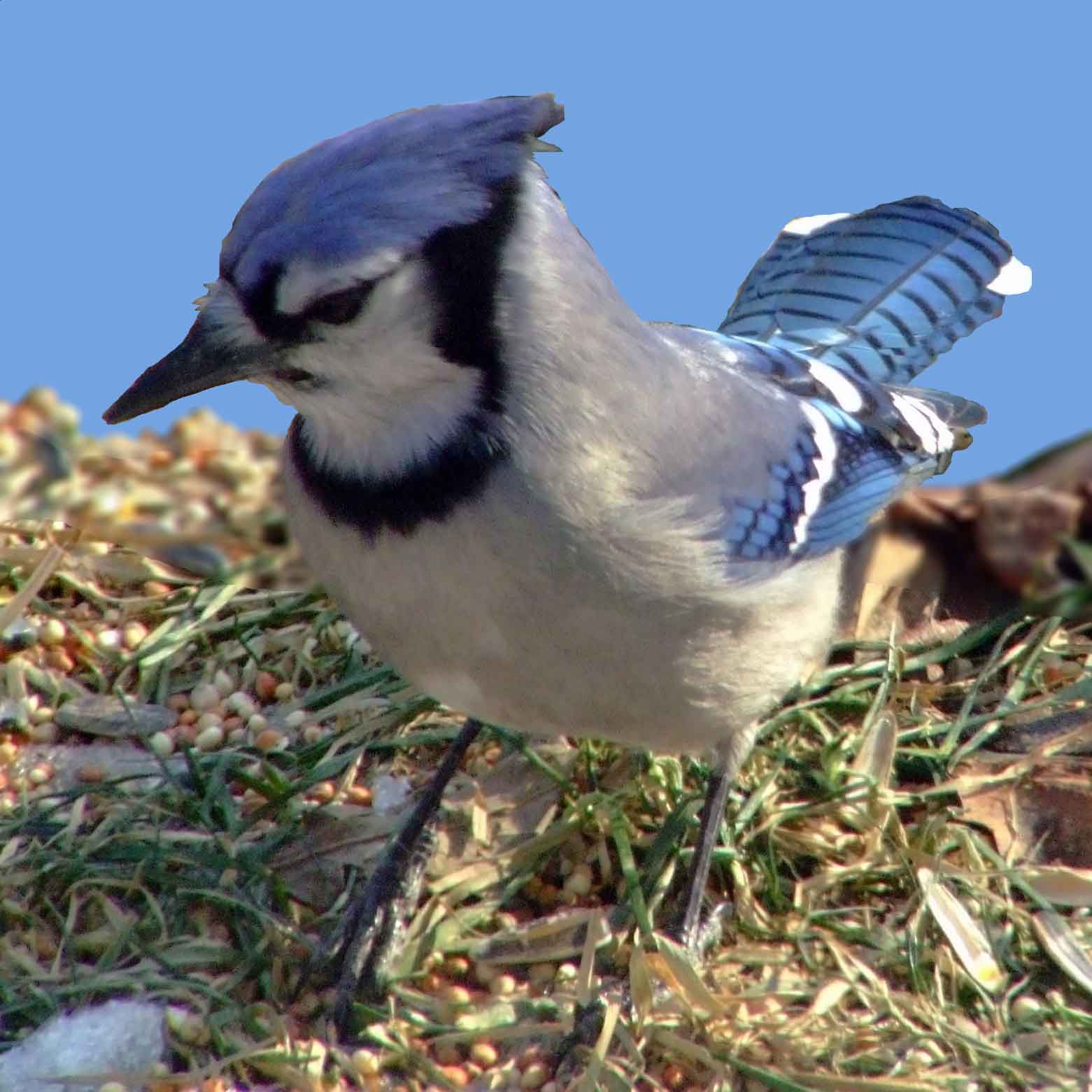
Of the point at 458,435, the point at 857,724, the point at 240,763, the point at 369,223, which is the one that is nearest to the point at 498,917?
the point at 240,763

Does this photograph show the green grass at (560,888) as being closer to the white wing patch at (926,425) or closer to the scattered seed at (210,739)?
the scattered seed at (210,739)

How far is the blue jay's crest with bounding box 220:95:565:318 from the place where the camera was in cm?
173

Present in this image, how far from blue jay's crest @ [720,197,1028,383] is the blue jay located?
0.46 meters

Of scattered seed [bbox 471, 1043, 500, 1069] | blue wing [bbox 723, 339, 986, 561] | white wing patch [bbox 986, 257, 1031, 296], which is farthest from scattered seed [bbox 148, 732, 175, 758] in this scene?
white wing patch [bbox 986, 257, 1031, 296]

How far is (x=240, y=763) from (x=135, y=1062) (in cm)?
54

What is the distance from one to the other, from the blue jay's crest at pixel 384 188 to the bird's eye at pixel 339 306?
3 centimetres

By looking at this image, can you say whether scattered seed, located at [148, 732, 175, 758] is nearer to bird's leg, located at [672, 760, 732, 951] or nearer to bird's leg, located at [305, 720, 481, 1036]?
bird's leg, located at [305, 720, 481, 1036]

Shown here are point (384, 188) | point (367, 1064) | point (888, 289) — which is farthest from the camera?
point (888, 289)

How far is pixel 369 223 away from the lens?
1739 mm

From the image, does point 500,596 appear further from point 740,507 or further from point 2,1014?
point 2,1014

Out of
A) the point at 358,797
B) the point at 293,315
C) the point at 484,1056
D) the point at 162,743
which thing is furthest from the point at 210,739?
the point at 293,315

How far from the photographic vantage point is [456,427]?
1.87 m

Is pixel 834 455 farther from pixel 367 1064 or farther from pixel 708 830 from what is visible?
pixel 367 1064

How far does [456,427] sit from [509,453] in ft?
0.20
